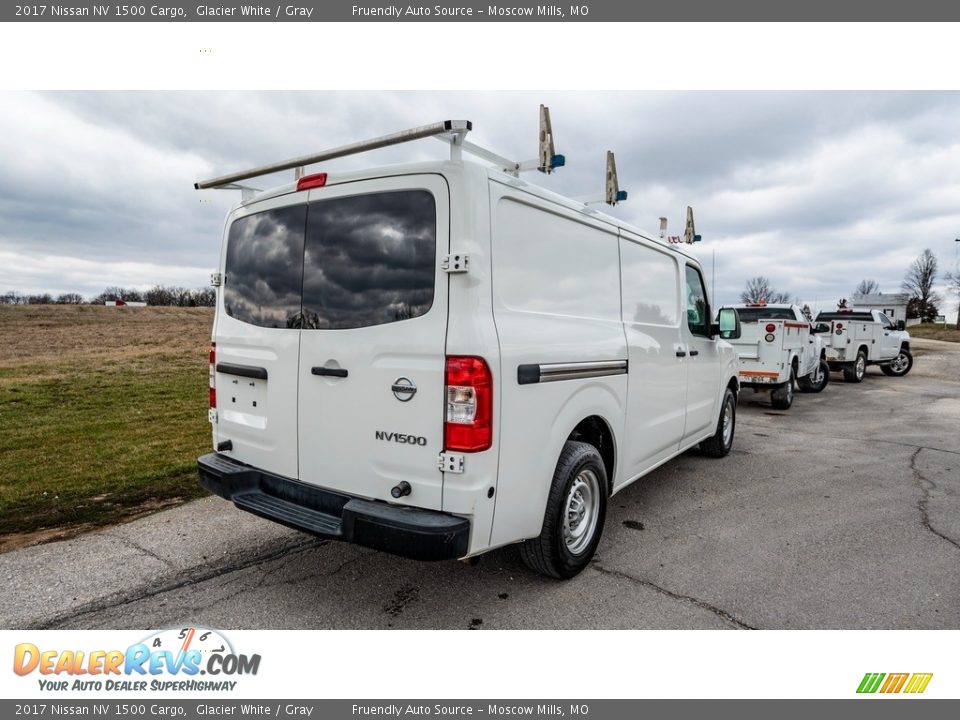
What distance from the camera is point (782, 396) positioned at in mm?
10180

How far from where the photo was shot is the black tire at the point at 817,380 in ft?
42.6

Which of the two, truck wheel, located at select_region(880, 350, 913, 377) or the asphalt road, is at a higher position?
truck wheel, located at select_region(880, 350, 913, 377)

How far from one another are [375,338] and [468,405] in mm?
619

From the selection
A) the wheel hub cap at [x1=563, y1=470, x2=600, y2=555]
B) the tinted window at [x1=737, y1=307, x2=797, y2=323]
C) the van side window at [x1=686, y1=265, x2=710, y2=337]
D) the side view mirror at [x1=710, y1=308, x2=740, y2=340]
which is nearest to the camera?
the wheel hub cap at [x1=563, y1=470, x2=600, y2=555]

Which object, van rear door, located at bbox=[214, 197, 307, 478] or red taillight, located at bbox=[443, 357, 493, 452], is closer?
red taillight, located at bbox=[443, 357, 493, 452]

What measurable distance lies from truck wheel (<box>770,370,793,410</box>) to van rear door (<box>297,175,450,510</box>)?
9.42 metres

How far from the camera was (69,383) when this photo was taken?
11.2 metres

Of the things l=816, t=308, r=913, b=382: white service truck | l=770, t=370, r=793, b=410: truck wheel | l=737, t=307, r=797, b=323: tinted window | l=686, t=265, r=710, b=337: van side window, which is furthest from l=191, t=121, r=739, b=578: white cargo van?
l=816, t=308, r=913, b=382: white service truck

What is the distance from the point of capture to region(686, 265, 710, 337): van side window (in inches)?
208

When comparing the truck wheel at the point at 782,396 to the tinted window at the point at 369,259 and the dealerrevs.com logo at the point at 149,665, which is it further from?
the dealerrevs.com logo at the point at 149,665

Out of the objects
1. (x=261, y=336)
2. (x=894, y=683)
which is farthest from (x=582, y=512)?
(x=261, y=336)

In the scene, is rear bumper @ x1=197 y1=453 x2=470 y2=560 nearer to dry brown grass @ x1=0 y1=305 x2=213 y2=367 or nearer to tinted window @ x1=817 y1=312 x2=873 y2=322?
dry brown grass @ x1=0 y1=305 x2=213 y2=367

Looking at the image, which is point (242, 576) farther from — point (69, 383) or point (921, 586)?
point (69, 383)

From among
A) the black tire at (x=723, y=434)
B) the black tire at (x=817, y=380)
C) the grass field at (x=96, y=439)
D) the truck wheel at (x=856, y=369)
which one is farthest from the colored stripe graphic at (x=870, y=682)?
the truck wheel at (x=856, y=369)
